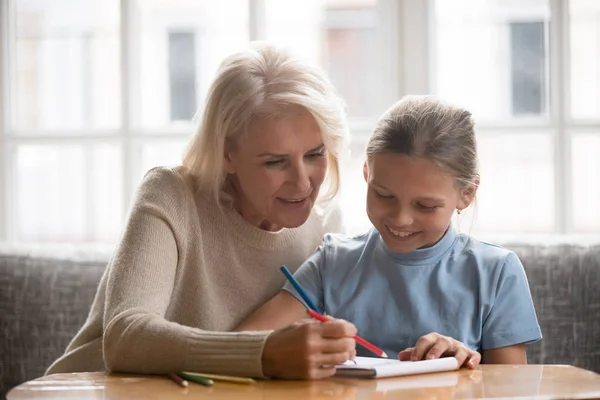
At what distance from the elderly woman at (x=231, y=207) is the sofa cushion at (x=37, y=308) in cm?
43

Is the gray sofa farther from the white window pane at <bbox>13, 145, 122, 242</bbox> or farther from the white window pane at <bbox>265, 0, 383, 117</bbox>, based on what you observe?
the white window pane at <bbox>265, 0, 383, 117</bbox>

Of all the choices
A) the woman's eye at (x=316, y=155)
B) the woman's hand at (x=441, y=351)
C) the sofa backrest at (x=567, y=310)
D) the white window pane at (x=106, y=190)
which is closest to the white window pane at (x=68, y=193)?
the white window pane at (x=106, y=190)

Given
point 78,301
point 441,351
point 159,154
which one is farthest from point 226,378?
point 159,154

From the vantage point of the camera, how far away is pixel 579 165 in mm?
3062

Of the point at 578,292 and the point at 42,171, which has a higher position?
the point at 42,171

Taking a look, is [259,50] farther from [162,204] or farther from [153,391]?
[153,391]

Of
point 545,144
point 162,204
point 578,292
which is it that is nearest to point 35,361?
point 162,204

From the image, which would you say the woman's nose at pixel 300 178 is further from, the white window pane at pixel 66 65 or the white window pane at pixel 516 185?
the white window pane at pixel 66 65

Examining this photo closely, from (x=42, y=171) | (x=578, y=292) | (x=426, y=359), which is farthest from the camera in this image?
(x=42, y=171)

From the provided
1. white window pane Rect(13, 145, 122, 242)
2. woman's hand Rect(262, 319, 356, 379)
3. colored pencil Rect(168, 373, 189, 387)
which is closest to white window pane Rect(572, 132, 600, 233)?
white window pane Rect(13, 145, 122, 242)

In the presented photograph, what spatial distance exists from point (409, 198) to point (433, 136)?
0.14 metres

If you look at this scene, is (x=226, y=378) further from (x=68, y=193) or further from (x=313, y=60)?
(x=68, y=193)

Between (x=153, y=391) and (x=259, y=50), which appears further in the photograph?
(x=259, y=50)

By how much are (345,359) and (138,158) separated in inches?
70.1
